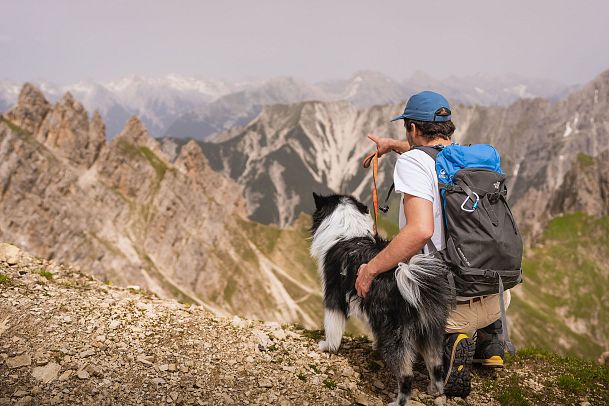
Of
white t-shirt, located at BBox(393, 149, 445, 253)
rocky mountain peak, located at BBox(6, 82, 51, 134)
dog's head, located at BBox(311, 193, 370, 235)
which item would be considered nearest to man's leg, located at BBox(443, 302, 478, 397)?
white t-shirt, located at BBox(393, 149, 445, 253)

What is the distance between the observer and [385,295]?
22.7 feet

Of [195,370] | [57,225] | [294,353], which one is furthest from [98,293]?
[57,225]

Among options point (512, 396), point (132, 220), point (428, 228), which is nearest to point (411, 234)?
point (428, 228)

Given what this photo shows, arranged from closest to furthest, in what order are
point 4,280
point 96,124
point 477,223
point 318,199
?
point 477,223, point 318,199, point 4,280, point 96,124

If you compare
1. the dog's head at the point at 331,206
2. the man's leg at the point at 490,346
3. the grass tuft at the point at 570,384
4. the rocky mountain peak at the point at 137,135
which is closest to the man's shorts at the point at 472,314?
the man's leg at the point at 490,346

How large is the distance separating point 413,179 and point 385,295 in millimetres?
1970

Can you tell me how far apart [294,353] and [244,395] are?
195 cm

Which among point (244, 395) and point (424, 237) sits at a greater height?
point (424, 237)

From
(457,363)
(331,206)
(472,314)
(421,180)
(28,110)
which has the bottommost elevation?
(28,110)

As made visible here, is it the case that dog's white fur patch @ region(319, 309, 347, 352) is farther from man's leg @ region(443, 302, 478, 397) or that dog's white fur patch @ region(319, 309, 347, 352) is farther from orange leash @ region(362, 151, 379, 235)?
man's leg @ region(443, 302, 478, 397)

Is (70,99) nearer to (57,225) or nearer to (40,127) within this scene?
(40,127)

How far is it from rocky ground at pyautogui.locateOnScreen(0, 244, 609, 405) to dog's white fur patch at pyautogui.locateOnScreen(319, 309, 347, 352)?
246 mm

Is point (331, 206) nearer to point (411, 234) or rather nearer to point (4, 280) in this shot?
point (411, 234)

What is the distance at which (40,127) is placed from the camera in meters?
128
